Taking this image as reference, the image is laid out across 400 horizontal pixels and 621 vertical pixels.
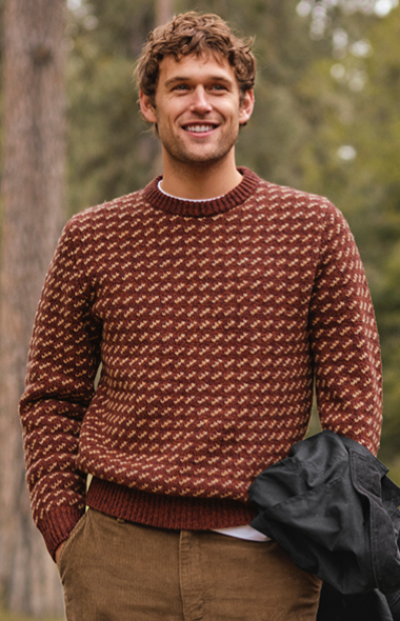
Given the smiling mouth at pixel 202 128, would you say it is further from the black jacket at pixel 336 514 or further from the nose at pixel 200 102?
the black jacket at pixel 336 514

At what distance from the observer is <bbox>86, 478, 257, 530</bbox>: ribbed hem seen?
1969mm

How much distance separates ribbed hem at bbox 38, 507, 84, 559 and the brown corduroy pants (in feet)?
0.42

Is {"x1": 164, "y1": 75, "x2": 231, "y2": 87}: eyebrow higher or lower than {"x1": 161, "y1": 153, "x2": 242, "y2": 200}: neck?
higher

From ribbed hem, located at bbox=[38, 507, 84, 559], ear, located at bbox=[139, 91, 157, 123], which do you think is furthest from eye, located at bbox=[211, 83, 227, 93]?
ribbed hem, located at bbox=[38, 507, 84, 559]

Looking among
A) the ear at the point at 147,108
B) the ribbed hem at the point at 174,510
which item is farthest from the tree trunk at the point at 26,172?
the ribbed hem at the point at 174,510

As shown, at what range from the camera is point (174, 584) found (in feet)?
6.50

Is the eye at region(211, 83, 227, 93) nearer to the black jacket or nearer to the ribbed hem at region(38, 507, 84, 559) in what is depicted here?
the black jacket

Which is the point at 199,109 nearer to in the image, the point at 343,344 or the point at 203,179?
the point at 203,179

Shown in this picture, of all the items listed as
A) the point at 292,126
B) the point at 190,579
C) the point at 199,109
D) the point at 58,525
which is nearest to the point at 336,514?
the point at 190,579

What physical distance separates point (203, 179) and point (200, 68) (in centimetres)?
29

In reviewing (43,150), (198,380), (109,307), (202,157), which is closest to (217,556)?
(198,380)

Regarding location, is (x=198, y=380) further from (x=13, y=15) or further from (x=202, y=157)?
(x=13, y=15)

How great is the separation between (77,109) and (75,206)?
1.50 metres

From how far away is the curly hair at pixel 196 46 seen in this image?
2.12 metres
